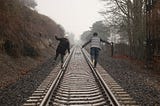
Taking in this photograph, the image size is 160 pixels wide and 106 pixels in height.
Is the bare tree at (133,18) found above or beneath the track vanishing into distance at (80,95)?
above

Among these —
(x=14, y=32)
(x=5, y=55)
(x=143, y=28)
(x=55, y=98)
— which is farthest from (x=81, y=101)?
(x=143, y=28)

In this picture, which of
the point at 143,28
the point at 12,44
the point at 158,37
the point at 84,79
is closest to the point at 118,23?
the point at 143,28

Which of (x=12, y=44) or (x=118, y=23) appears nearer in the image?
(x=12, y=44)

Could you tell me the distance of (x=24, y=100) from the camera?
9.10 metres

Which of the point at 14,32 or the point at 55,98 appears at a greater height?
the point at 14,32

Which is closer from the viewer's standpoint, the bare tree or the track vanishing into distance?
the track vanishing into distance

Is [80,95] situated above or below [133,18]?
below

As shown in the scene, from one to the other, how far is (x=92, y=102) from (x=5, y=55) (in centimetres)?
1058

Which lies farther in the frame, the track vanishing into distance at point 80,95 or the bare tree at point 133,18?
the bare tree at point 133,18

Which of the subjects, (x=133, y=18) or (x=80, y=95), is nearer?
(x=80, y=95)

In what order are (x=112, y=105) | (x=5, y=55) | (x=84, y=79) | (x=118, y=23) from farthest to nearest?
(x=118, y=23)
(x=5, y=55)
(x=84, y=79)
(x=112, y=105)

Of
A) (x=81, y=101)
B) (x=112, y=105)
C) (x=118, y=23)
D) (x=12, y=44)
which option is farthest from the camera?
(x=118, y=23)

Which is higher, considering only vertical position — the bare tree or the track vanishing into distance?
the bare tree

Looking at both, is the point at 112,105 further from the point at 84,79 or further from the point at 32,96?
the point at 84,79
